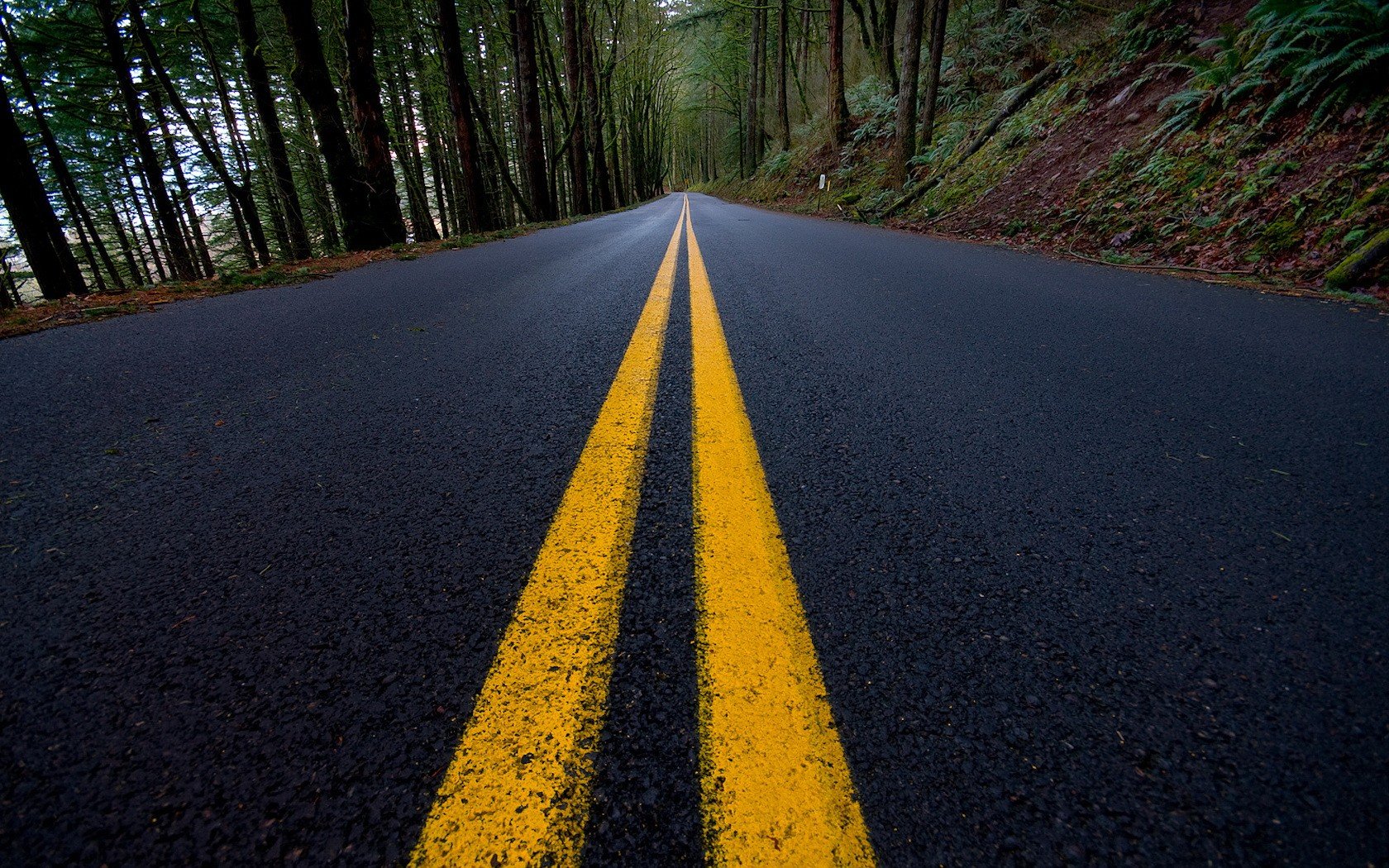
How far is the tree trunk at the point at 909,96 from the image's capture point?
1062cm

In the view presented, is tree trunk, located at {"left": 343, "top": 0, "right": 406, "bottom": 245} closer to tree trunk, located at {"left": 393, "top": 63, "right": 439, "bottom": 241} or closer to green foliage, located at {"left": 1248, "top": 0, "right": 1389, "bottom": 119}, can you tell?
A: tree trunk, located at {"left": 393, "top": 63, "right": 439, "bottom": 241}

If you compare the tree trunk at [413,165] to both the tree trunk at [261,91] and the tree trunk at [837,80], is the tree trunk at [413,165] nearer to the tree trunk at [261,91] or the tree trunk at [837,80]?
the tree trunk at [261,91]

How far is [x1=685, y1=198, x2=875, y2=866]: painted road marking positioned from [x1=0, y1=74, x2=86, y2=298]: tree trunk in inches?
371

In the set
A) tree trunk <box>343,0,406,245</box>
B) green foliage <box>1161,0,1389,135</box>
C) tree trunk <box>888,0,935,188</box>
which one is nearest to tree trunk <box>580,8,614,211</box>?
tree trunk <box>888,0,935,188</box>

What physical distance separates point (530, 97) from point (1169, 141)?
14.3 meters

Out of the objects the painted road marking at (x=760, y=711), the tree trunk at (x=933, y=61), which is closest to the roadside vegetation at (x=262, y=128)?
the painted road marking at (x=760, y=711)

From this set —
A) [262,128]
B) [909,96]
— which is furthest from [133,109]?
[909,96]

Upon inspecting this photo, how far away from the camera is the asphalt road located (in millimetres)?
661

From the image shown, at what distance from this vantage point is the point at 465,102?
11.7 m

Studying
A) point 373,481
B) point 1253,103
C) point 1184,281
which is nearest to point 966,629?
point 373,481

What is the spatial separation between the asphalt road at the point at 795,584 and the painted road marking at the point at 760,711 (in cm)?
2

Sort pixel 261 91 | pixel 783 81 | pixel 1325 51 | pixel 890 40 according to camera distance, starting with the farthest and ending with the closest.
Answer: pixel 783 81 < pixel 890 40 < pixel 261 91 < pixel 1325 51

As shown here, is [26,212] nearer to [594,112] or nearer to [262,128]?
[262,128]

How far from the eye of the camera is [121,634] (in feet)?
3.02
